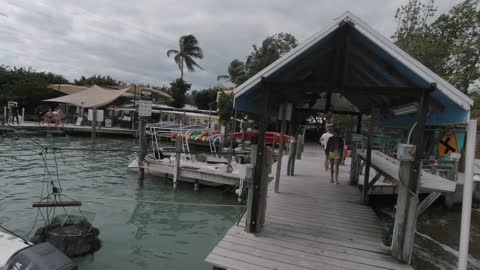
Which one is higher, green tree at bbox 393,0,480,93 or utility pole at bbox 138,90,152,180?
green tree at bbox 393,0,480,93

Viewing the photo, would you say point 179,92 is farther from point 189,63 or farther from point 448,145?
point 448,145

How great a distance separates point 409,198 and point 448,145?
0.87 m

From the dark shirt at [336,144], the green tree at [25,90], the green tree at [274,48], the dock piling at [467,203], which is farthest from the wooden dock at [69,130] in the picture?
the dock piling at [467,203]

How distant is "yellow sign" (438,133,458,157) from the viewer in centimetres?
412

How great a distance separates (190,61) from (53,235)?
142 ft

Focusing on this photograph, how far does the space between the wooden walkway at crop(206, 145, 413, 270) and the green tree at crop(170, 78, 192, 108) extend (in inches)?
1468

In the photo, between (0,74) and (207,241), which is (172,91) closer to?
(0,74)

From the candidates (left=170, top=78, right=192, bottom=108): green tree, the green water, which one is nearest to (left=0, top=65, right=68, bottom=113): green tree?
(left=170, top=78, right=192, bottom=108): green tree

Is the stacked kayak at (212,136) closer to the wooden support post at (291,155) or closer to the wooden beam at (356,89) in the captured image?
the wooden support post at (291,155)

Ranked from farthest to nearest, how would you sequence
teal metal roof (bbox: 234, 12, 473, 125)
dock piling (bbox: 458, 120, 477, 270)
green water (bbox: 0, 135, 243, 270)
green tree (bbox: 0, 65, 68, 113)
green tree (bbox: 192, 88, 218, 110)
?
green tree (bbox: 192, 88, 218, 110)
green tree (bbox: 0, 65, 68, 113)
green water (bbox: 0, 135, 243, 270)
teal metal roof (bbox: 234, 12, 473, 125)
dock piling (bbox: 458, 120, 477, 270)

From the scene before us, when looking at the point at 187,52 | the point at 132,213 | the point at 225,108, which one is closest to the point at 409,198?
the point at 132,213

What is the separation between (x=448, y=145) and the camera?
4.18 m

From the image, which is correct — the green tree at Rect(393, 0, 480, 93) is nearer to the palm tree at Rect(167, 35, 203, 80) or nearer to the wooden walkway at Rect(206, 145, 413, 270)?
the wooden walkway at Rect(206, 145, 413, 270)

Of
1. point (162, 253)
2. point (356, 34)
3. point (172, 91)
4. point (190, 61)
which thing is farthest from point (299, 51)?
point (190, 61)
